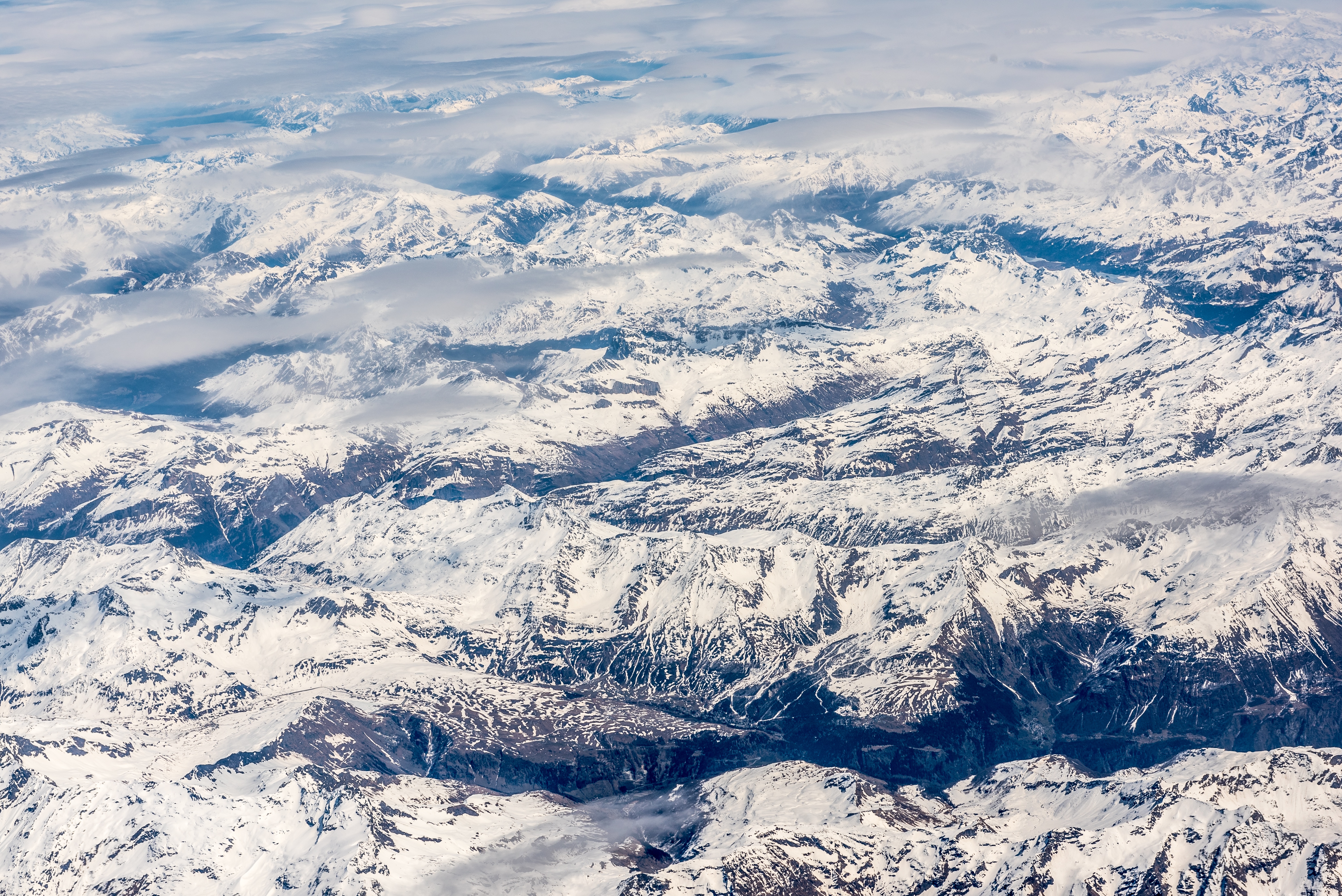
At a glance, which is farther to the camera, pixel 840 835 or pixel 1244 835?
pixel 840 835

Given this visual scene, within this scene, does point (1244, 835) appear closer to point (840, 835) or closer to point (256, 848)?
point (840, 835)

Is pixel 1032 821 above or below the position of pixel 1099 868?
below

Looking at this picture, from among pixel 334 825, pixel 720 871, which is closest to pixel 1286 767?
pixel 720 871

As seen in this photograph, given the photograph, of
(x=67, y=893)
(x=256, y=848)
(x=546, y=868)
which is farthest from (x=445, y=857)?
(x=67, y=893)

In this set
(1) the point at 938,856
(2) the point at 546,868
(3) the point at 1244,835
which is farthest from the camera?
(2) the point at 546,868

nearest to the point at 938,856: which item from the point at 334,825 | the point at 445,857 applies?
the point at 445,857

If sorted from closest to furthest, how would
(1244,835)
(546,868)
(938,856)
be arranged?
(1244,835)
(938,856)
(546,868)

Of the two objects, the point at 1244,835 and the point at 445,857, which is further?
the point at 445,857

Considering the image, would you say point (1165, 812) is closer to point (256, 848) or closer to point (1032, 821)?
point (1032, 821)
